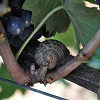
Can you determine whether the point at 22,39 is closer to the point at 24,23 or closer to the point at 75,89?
the point at 24,23

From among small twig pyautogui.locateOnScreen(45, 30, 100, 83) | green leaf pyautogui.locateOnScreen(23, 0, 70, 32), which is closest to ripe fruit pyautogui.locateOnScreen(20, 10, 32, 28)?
green leaf pyautogui.locateOnScreen(23, 0, 70, 32)

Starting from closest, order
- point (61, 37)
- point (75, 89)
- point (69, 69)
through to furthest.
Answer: point (69, 69) → point (61, 37) → point (75, 89)

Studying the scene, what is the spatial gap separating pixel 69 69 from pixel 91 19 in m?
0.13

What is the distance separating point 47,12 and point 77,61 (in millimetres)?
143

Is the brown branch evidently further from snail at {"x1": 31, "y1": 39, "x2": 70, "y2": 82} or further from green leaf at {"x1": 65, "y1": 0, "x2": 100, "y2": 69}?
green leaf at {"x1": 65, "y1": 0, "x2": 100, "y2": 69}

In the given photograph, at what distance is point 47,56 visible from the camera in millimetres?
623

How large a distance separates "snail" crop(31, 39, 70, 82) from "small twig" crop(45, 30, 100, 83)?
17 millimetres

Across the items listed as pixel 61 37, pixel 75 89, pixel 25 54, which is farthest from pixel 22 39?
pixel 75 89

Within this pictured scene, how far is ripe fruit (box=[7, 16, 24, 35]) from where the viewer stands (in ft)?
1.90

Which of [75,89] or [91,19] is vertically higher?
[91,19]

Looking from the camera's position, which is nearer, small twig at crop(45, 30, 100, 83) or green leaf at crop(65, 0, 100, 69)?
small twig at crop(45, 30, 100, 83)

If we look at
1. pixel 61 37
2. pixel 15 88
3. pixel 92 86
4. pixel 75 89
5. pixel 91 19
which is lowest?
pixel 75 89

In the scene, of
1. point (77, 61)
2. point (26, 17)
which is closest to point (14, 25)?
point (26, 17)

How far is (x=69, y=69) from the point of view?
57 cm
